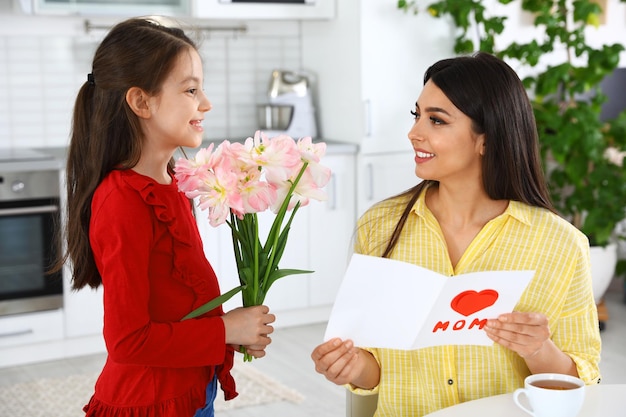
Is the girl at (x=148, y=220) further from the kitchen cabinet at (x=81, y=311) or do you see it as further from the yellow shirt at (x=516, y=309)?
the kitchen cabinet at (x=81, y=311)

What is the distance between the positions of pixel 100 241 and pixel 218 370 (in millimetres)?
378

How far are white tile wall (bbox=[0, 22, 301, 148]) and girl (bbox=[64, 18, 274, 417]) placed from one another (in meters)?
2.55

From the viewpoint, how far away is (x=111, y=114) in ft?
5.55

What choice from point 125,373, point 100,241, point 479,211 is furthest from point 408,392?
point 100,241

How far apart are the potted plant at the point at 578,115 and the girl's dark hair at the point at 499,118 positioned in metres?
2.60

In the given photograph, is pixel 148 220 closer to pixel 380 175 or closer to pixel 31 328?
pixel 31 328

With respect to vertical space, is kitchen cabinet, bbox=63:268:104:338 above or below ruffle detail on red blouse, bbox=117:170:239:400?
below

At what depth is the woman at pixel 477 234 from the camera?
5.79 ft

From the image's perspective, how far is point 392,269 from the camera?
141 cm

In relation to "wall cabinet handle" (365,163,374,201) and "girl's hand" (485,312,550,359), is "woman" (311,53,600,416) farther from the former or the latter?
"wall cabinet handle" (365,163,374,201)

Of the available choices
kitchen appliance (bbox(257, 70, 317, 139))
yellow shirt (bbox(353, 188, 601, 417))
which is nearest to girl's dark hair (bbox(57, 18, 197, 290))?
yellow shirt (bbox(353, 188, 601, 417))

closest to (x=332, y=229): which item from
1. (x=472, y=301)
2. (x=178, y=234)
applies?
(x=178, y=234)

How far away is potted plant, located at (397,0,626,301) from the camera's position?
436cm

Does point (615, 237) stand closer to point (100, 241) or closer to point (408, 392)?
point (408, 392)
